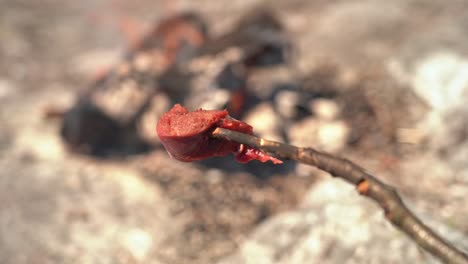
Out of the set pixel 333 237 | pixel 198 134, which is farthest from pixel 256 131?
pixel 198 134

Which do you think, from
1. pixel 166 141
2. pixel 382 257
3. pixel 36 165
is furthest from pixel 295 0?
pixel 166 141

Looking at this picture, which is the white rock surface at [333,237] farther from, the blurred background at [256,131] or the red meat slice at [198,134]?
the red meat slice at [198,134]

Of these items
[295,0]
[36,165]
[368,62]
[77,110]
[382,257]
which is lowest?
[382,257]

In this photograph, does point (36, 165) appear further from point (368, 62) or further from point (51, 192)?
point (368, 62)

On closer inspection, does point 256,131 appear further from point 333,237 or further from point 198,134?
point 198,134

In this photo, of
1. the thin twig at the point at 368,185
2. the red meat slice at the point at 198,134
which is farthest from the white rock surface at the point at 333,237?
the thin twig at the point at 368,185

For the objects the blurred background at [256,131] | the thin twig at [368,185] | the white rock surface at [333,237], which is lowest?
the thin twig at [368,185]

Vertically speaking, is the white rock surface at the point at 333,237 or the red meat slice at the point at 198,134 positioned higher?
the white rock surface at the point at 333,237
